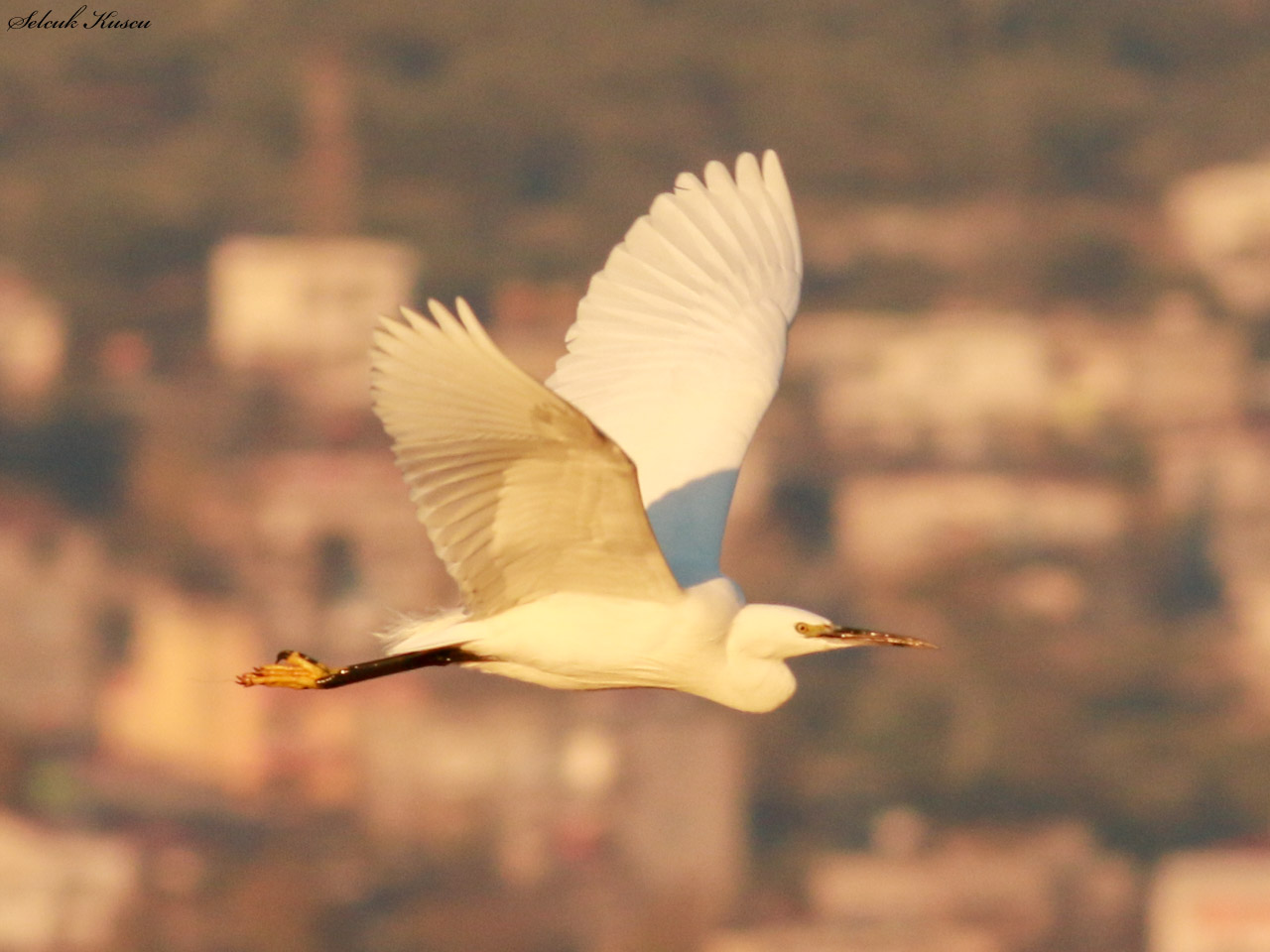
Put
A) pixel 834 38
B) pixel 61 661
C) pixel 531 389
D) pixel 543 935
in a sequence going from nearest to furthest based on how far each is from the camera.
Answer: pixel 531 389 < pixel 543 935 < pixel 61 661 < pixel 834 38

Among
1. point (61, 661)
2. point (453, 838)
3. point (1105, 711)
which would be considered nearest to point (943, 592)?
point (1105, 711)

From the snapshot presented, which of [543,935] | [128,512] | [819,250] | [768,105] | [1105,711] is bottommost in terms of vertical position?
[543,935]

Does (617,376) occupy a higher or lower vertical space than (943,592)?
lower

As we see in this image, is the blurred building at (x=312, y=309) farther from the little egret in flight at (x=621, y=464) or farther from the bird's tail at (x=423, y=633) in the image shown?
the bird's tail at (x=423, y=633)

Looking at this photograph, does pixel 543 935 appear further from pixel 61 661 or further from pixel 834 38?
pixel 834 38

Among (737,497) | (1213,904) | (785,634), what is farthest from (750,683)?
(737,497)

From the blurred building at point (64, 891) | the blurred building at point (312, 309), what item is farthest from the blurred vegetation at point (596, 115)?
the blurred building at point (64, 891)

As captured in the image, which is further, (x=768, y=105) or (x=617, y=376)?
(x=768, y=105)
